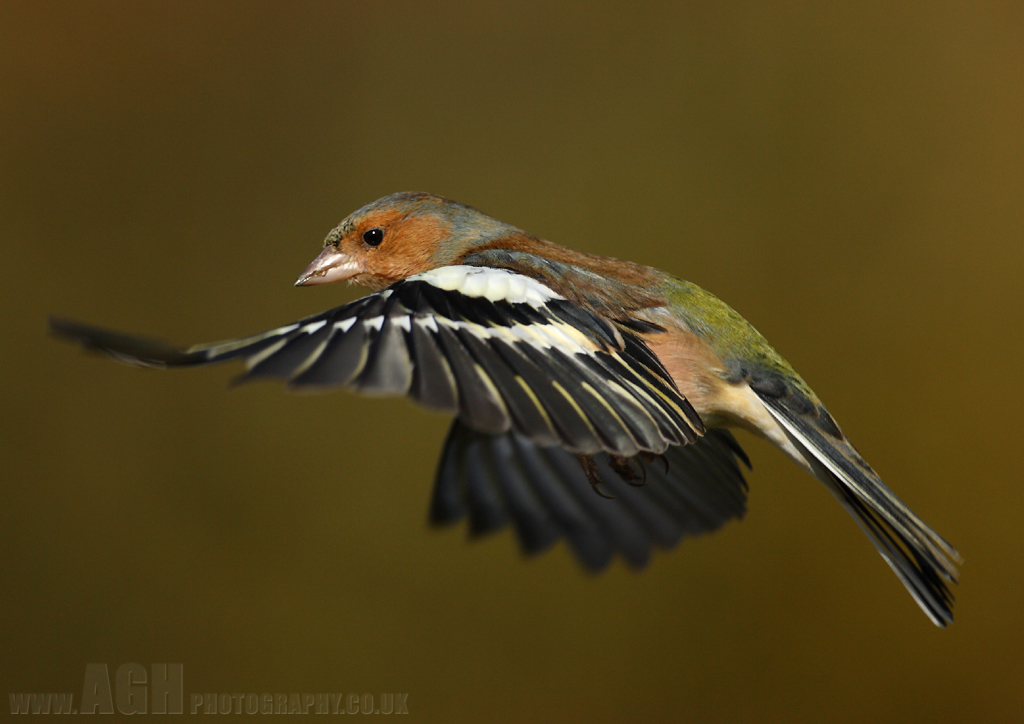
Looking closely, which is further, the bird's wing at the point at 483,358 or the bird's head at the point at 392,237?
the bird's head at the point at 392,237

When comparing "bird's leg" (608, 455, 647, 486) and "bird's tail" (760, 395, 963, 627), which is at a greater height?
"bird's leg" (608, 455, 647, 486)

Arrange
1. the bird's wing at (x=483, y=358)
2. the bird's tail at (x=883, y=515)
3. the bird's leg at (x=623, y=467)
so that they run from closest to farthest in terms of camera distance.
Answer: the bird's wing at (x=483, y=358) < the bird's tail at (x=883, y=515) < the bird's leg at (x=623, y=467)

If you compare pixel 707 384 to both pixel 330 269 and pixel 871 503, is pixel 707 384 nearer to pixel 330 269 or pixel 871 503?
pixel 871 503

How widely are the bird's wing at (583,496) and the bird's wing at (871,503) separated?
0.89 feet

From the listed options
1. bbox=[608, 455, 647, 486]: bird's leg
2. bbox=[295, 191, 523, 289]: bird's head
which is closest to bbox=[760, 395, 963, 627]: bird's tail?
bbox=[608, 455, 647, 486]: bird's leg

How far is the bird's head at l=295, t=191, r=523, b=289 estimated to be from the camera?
1601 millimetres

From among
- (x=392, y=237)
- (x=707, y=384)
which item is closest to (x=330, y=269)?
(x=392, y=237)

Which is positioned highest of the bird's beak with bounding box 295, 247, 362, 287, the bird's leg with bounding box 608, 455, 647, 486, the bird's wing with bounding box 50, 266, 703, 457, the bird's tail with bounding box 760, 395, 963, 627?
the bird's beak with bounding box 295, 247, 362, 287

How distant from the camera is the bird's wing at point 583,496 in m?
1.56

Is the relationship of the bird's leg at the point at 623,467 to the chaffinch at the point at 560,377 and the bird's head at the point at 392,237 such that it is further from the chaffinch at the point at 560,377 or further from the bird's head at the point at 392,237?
the bird's head at the point at 392,237

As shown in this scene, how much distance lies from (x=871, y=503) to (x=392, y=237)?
1.02 metres

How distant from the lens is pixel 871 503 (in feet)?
4.13

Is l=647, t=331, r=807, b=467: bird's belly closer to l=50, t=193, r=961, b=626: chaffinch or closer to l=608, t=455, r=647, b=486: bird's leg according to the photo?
l=50, t=193, r=961, b=626: chaffinch

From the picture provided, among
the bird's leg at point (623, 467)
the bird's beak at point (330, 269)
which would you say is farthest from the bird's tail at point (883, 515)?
the bird's beak at point (330, 269)
